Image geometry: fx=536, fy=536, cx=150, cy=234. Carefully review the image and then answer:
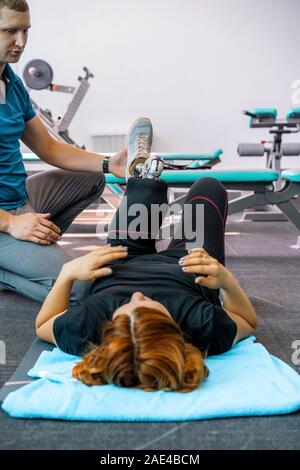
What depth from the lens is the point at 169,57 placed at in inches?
241

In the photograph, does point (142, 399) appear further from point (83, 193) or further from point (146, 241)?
point (83, 193)

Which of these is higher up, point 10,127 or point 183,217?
point 10,127

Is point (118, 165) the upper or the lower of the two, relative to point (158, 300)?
upper

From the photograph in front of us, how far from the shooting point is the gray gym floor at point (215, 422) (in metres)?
1.01

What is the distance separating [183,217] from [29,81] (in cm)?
306

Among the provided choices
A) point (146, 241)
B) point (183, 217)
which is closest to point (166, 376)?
point (146, 241)

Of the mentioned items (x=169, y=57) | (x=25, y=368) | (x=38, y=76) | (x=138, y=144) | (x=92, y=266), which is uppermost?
(x=169, y=57)

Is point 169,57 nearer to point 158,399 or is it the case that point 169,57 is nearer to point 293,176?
point 293,176

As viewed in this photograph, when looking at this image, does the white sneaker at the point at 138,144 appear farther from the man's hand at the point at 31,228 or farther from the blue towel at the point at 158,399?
the blue towel at the point at 158,399

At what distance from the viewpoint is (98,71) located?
6141 mm

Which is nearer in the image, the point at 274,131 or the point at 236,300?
the point at 236,300

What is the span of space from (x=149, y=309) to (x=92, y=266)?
257 mm

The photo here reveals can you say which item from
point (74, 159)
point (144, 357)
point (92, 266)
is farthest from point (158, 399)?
point (74, 159)

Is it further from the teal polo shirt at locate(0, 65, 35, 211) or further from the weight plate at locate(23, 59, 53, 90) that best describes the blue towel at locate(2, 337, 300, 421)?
the weight plate at locate(23, 59, 53, 90)
